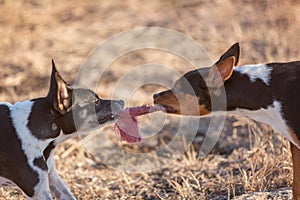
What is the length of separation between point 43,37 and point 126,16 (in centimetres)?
189

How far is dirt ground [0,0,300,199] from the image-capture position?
8.20 m

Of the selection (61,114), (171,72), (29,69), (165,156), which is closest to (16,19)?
(29,69)

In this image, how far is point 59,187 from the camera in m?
7.21

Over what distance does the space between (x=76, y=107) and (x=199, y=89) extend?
1.07 meters

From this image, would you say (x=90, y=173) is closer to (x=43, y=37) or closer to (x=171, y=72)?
(x=171, y=72)

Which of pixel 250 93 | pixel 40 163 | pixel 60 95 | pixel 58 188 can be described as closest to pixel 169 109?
pixel 250 93

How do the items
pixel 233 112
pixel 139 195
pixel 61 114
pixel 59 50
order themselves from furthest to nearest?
pixel 59 50
pixel 139 195
pixel 233 112
pixel 61 114

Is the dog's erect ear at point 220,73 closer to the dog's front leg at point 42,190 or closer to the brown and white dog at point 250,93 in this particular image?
the brown and white dog at point 250,93

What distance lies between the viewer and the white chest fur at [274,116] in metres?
7.05

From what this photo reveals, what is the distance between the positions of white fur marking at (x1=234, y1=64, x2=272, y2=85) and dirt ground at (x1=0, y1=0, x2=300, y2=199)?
101 centimetres

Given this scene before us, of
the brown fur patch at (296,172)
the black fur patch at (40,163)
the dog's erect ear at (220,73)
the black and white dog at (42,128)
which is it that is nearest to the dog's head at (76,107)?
the black and white dog at (42,128)

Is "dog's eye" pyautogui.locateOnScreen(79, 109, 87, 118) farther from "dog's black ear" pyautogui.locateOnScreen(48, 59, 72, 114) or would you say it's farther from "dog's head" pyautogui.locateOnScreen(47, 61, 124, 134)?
"dog's black ear" pyautogui.locateOnScreen(48, 59, 72, 114)

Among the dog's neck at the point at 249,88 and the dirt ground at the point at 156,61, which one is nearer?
the dog's neck at the point at 249,88

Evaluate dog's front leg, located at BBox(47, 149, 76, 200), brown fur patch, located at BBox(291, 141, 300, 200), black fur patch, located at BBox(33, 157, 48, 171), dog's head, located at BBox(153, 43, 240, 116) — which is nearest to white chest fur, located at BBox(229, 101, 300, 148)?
brown fur patch, located at BBox(291, 141, 300, 200)
